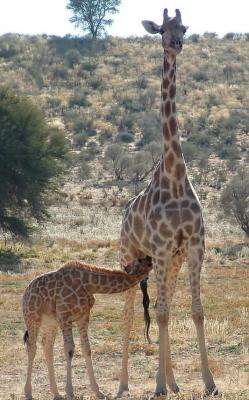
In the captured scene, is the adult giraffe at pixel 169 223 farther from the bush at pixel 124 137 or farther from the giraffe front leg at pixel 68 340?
the bush at pixel 124 137

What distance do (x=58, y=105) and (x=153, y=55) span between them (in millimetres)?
15878

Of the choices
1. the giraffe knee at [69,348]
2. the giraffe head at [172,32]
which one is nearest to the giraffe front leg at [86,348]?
the giraffe knee at [69,348]

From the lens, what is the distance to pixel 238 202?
3153 centimetres

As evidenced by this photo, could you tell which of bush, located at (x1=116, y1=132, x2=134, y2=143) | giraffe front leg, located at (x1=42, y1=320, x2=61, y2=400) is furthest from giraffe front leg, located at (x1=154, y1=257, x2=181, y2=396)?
bush, located at (x1=116, y1=132, x2=134, y2=143)

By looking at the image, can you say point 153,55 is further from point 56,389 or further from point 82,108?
point 56,389

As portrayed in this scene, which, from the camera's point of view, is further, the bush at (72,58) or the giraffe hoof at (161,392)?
the bush at (72,58)

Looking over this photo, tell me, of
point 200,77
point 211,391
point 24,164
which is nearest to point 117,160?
point 24,164

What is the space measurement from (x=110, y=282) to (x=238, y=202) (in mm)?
21913

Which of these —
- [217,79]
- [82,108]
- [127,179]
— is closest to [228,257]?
[127,179]

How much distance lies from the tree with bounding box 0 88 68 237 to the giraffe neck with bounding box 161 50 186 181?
60.3 feet

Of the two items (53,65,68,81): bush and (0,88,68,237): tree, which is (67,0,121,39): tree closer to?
(53,65,68,81): bush

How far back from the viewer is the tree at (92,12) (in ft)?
248

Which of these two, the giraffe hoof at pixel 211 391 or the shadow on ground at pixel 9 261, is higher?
the giraffe hoof at pixel 211 391

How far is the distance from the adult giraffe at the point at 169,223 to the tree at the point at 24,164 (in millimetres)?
18347
